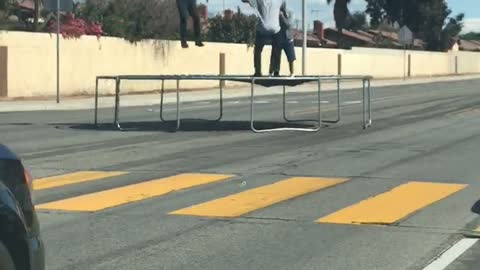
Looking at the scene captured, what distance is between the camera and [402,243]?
7660 mm

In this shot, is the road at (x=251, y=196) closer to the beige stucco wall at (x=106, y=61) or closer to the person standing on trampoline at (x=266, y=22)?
the person standing on trampoline at (x=266, y=22)

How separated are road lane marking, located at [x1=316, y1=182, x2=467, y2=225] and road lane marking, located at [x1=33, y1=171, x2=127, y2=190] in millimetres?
3744

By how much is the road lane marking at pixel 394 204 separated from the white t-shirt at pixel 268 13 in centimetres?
806

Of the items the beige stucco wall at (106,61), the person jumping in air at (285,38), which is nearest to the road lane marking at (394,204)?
the person jumping in air at (285,38)

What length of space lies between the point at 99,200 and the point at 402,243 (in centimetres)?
371

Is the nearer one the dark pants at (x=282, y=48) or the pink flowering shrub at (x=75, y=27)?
the dark pants at (x=282, y=48)

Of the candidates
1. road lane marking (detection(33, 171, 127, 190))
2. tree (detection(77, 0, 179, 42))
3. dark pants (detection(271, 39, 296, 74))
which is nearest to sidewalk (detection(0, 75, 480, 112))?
tree (detection(77, 0, 179, 42))

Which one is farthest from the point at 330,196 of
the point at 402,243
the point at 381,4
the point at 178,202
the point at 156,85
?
the point at 381,4

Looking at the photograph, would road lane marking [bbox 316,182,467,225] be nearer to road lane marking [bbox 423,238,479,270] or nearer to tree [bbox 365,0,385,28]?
road lane marking [bbox 423,238,479,270]

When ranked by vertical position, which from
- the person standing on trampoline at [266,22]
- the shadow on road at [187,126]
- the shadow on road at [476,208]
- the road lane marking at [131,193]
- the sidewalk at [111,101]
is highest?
the person standing on trampoline at [266,22]

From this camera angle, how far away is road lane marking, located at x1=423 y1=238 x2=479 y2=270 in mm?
6859

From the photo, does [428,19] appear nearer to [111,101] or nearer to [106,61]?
[106,61]

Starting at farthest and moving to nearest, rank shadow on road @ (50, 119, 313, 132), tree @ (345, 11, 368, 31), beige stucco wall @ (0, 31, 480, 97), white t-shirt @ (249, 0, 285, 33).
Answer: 1. tree @ (345, 11, 368, 31)
2. beige stucco wall @ (0, 31, 480, 97)
3. shadow on road @ (50, 119, 313, 132)
4. white t-shirt @ (249, 0, 285, 33)

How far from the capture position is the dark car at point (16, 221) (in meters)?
4.36
